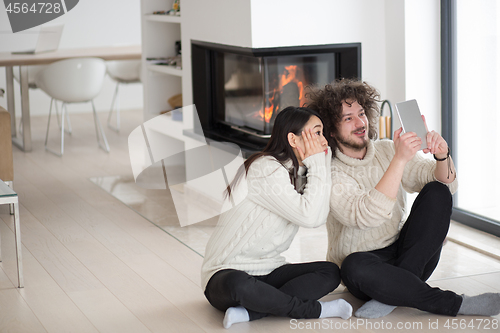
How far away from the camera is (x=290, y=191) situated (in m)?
2.11

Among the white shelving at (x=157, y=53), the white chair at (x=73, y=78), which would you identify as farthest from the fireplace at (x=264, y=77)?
the white chair at (x=73, y=78)

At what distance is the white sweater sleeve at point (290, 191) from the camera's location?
82.5 inches

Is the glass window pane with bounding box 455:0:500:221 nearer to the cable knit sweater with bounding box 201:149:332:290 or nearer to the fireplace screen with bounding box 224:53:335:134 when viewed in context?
the fireplace screen with bounding box 224:53:335:134

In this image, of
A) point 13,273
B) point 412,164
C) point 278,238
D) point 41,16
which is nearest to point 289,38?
point 412,164

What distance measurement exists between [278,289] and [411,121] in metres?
0.70

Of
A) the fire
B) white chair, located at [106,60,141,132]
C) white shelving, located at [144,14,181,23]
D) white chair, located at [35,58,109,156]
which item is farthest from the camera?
white chair, located at [106,60,141,132]

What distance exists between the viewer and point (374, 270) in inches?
83.7

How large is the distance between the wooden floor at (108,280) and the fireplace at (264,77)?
73 cm

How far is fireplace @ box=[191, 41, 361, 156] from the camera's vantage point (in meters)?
3.33

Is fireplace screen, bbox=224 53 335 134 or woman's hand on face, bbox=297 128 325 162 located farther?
fireplace screen, bbox=224 53 335 134

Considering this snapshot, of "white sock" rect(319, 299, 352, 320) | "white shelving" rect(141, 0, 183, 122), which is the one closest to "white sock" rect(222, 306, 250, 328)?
"white sock" rect(319, 299, 352, 320)

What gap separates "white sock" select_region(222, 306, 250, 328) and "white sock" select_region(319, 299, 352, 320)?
0.84 ft

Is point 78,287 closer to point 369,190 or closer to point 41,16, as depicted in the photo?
point 369,190

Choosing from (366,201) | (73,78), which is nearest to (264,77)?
(366,201)
